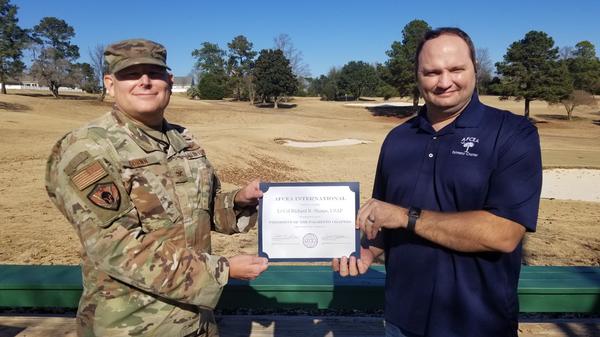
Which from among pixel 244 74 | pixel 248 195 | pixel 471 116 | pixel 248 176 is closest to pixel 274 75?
pixel 244 74

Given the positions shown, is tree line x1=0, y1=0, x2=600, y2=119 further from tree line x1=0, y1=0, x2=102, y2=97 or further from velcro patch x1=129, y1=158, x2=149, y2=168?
velcro patch x1=129, y1=158, x2=149, y2=168

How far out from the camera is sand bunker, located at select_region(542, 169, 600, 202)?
37.8 feet

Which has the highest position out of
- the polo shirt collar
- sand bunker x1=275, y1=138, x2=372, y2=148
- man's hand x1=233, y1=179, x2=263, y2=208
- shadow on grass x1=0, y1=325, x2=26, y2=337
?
the polo shirt collar

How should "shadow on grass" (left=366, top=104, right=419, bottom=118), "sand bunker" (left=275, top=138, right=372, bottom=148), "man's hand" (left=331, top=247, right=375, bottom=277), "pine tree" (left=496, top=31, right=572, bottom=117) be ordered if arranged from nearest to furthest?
"man's hand" (left=331, top=247, right=375, bottom=277), "sand bunker" (left=275, top=138, right=372, bottom=148), "pine tree" (left=496, top=31, right=572, bottom=117), "shadow on grass" (left=366, top=104, right=419, bottom=118)

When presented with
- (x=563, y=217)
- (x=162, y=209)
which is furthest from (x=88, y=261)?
(x=563, y=217)

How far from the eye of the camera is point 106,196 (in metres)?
1.75

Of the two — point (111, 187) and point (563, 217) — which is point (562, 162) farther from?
point (111, 187)

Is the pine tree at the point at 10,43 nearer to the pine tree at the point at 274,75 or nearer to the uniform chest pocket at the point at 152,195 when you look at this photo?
the pine tree at the point at 274,75

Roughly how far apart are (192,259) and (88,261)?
427 millimetres

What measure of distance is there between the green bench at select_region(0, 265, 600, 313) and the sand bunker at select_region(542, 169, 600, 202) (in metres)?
8.75

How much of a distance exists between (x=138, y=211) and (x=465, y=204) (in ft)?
4.28

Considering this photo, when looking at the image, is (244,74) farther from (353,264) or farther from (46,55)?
(353,264)

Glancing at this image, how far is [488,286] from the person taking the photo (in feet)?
6.15

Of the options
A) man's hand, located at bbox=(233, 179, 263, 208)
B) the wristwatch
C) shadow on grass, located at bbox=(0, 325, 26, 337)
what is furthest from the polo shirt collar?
shadow on grass, located at bbox=(0, 325, 26, 337)
